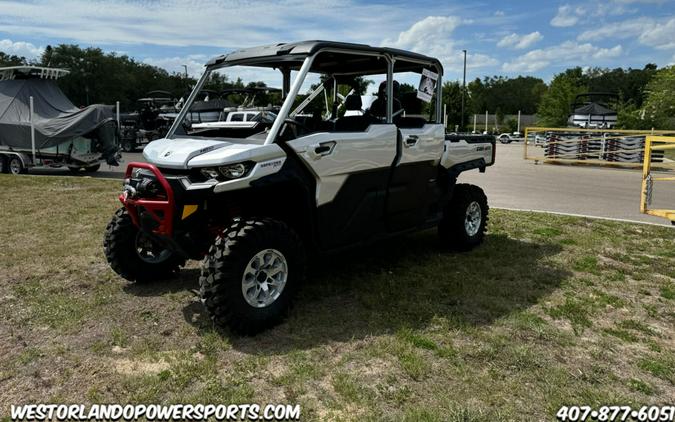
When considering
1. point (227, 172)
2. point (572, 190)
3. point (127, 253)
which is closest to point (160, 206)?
point (227, 172)

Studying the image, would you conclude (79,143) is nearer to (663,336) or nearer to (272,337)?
(272,337)

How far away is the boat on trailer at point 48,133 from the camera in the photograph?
15.2 m

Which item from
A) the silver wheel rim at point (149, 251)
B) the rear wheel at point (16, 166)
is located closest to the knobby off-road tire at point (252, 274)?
the silver wheel rim at point (149, 251)

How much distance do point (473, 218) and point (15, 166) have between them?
548 inches

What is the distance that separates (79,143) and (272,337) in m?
13.7

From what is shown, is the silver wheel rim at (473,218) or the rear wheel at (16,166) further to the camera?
the rear wheel at (16,166)

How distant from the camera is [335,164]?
474 centimetres

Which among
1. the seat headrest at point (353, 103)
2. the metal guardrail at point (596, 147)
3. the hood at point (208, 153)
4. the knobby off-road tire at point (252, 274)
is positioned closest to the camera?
the knobby off-road tire at point (252, 274)

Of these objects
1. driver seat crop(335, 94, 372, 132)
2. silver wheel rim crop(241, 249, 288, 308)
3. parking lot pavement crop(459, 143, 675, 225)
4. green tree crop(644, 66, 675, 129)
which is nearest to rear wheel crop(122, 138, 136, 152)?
parking lot pavement crop(459, 143, 675, 225)

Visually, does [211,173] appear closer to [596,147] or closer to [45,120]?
[45,120]

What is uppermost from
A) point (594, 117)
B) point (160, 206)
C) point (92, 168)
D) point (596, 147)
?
point (594, 117)

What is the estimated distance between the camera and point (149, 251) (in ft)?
17.7

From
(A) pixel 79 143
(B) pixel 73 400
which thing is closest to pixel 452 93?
(A) pixel 79 143

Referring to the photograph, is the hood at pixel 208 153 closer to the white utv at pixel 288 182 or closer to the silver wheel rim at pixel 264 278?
the white utv at pixel 288 182
